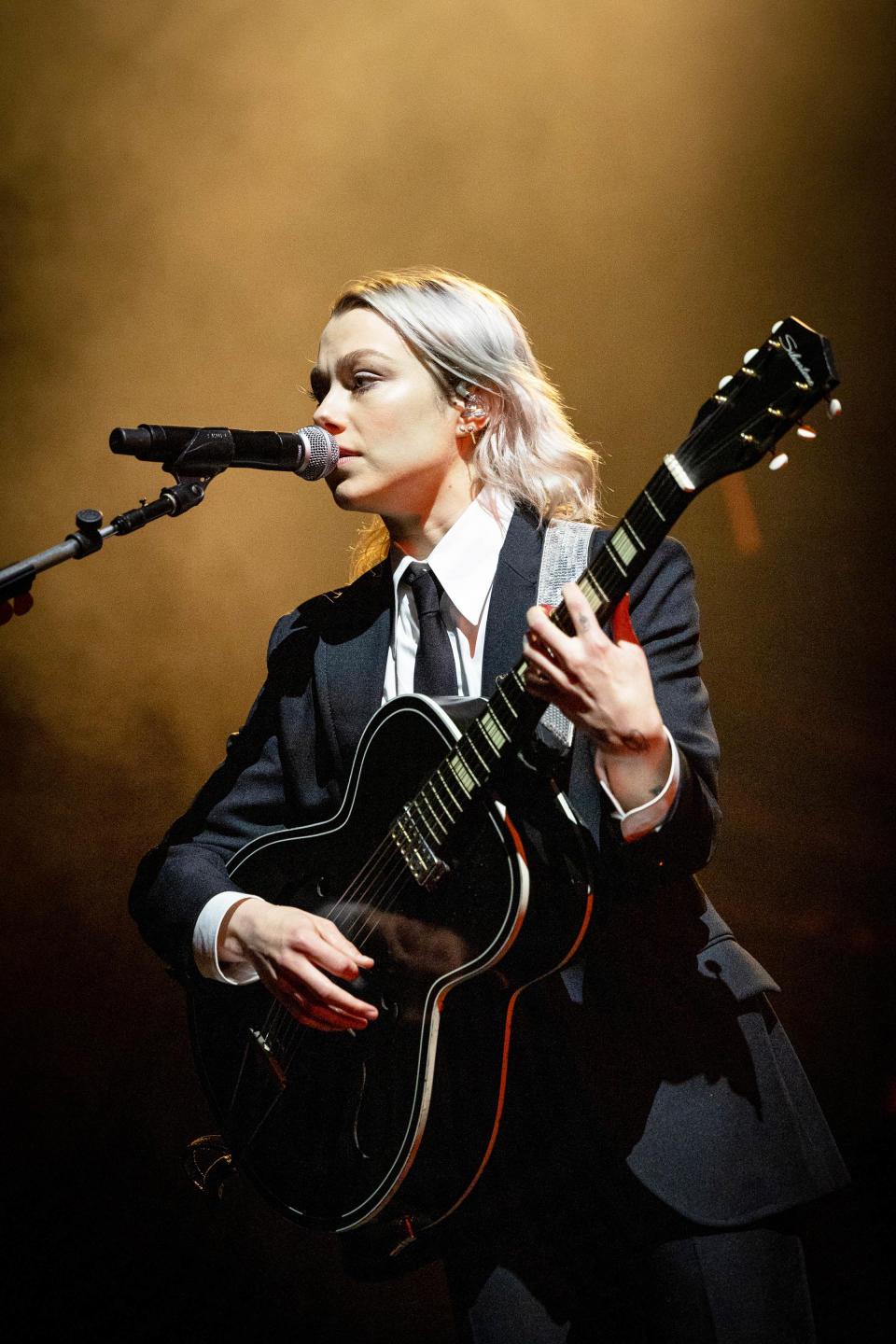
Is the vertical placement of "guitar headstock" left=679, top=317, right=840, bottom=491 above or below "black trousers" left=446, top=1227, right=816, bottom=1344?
above

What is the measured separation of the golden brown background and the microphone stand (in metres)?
1.52

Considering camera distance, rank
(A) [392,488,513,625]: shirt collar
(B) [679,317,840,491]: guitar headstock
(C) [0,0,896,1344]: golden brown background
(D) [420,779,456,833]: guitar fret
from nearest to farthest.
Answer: (B) [679,317,840,491]: guitar headstock → (D) [420,779,456,833]: guitar fret → (A) [392,488,513,625]: shirt collar → (C) [0,0,896,1344]: golden brown background

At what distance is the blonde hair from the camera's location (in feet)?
6.18

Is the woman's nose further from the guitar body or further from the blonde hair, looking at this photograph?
the guitar body

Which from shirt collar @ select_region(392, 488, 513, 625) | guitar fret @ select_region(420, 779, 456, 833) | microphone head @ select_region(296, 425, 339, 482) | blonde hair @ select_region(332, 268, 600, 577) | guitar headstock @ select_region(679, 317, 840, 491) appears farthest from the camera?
blonde hair @ select_region(332, 268, 600, 577)

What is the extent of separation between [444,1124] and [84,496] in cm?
254

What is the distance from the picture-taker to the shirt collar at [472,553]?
1782 mm

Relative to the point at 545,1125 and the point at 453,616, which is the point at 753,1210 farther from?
the point at 453,616

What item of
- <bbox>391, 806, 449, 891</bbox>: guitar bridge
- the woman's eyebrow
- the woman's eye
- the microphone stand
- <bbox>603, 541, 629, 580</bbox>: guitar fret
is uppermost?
the woman's eyebrow

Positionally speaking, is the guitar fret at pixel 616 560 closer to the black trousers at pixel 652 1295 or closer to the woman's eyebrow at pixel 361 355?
the woman's eyebrow at pixel 361 355

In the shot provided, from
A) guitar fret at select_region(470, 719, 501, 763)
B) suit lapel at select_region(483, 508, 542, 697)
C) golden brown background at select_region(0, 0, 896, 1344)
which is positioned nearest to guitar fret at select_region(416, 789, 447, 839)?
guitar fret at select_region(470, 719, 501, 763)

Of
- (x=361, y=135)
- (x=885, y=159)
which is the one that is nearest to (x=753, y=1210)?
(x=885, y=159)

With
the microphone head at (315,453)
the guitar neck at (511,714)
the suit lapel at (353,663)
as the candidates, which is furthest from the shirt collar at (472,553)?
the guitar neck at (511,714)

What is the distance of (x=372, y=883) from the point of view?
1508 mm
